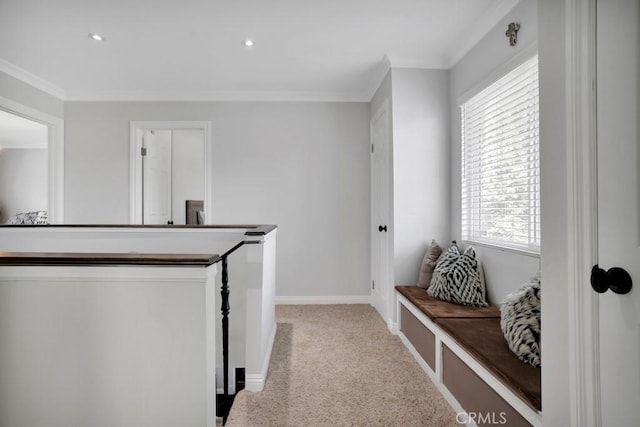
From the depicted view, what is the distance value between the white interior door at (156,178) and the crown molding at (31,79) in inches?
37.7

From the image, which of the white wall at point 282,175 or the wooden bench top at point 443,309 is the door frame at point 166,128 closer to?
the white wall at point 282,175

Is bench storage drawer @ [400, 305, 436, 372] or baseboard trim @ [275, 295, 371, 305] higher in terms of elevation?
bench storage drawer @ [400, 305, 436, 372]

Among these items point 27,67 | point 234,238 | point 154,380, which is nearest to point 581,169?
point 154,380

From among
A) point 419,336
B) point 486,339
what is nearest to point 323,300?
point 419,336

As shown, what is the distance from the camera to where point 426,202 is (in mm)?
2908

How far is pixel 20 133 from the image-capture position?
5.64 meters

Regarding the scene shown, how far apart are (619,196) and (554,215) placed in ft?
0.61

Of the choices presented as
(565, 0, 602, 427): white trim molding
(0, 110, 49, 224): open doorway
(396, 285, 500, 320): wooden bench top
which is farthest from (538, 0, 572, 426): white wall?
(0, 110, 49, 224): open doorway

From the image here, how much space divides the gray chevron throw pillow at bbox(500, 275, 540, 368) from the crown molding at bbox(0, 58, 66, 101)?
4.49m

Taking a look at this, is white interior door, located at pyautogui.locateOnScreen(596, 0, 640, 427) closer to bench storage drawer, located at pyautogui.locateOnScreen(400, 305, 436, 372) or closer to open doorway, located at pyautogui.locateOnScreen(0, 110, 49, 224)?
bench storage drawer, located at pyautogui.locateOnScreen(400, 305, 436, 372)

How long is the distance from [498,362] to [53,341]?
1.79 m

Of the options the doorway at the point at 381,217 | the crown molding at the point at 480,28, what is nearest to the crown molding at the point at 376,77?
the doorway at the point at 381,217

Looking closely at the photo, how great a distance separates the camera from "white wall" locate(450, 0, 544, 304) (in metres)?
1.96

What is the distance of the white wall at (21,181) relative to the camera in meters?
6.37
